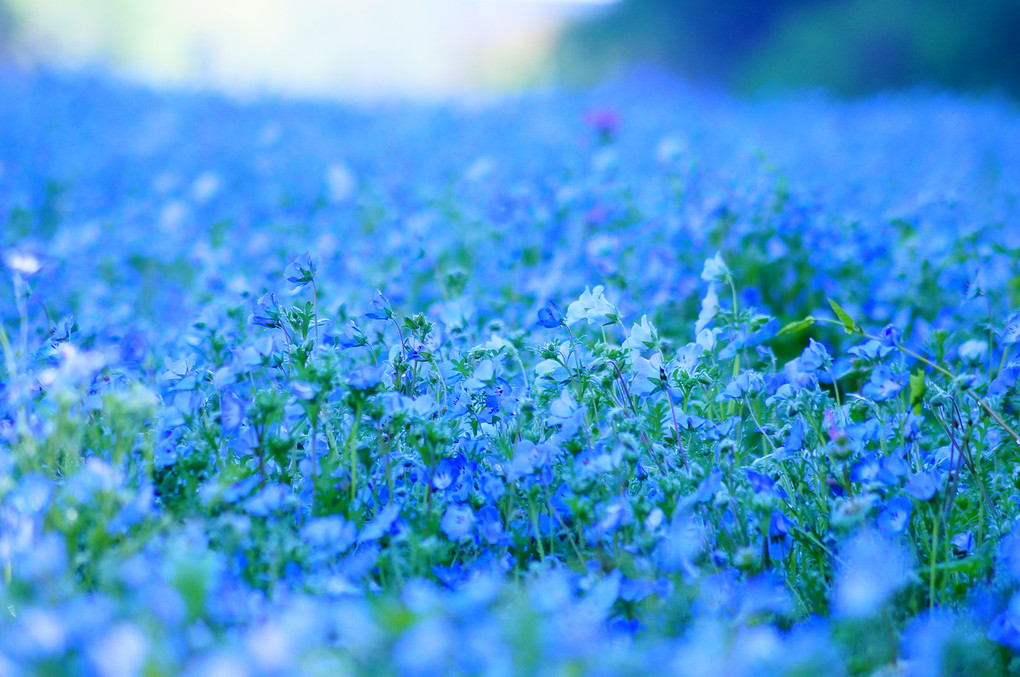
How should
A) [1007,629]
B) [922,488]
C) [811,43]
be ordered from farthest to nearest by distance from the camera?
1. [811,43]
2. [922,488]
3. [1007,629]

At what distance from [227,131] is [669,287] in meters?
3.85

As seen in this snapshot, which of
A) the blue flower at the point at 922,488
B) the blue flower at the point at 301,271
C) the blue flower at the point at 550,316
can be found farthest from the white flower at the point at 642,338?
the blue flower at the point at 301,271

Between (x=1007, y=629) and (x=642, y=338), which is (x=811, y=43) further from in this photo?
(x=1007, y=629)

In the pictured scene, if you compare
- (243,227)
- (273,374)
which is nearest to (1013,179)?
(243,227)

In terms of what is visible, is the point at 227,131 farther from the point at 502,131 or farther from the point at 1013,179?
the point at 1013,179

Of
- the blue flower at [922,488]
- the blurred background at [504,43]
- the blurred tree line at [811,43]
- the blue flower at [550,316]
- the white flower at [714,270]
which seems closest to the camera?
the blue flower at [922,488]

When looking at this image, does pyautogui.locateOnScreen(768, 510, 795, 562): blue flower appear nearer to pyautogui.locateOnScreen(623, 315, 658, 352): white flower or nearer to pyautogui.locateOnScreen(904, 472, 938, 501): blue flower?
pyautogui.locateOnScreen(904, 472, 938, 501): blue flower

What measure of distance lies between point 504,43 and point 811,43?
24.7 ft

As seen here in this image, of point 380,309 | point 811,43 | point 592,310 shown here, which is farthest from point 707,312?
point 811,43

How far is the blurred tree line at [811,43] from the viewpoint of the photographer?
10.2 m

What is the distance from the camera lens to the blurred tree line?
10.2m

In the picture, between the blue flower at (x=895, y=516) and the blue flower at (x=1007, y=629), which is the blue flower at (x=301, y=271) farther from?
the blue flower at (x=1007, y=629)

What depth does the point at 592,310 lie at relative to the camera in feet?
4.51

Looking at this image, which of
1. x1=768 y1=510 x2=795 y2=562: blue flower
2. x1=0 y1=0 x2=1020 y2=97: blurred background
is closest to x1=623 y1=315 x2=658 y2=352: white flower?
x1=768 y1=510 x2=795 y2=562: blue flower
